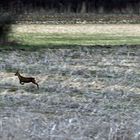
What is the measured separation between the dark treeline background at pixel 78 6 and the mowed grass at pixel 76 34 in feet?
16.2

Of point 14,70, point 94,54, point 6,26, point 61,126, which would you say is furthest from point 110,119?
point 6,26

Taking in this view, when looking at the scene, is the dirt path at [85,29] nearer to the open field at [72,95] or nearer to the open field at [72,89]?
the open field at [72,89]

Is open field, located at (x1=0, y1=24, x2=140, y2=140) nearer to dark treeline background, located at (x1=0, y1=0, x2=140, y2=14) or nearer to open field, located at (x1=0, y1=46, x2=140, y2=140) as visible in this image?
open field, located at (x1=0, y1=46, x2=140, y2=140)

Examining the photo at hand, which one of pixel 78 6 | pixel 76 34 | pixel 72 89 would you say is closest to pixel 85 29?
pixel 76 34

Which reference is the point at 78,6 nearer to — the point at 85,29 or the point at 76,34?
the point at 85,29

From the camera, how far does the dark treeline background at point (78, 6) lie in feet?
115

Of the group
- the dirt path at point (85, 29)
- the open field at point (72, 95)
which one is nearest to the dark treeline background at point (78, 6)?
the dirt path at point (85, 29)

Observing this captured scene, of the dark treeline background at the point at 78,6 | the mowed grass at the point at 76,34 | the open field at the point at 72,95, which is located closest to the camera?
the open field at the point at 72,95

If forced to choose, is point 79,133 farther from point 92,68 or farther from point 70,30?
point 70,30

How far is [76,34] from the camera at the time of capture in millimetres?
26016

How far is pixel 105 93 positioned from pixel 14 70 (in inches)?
153

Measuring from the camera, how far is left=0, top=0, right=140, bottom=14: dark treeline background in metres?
35.1

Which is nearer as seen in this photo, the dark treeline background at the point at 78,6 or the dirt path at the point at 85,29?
the dirt path at the point at 85,29

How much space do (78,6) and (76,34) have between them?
32.3ft
